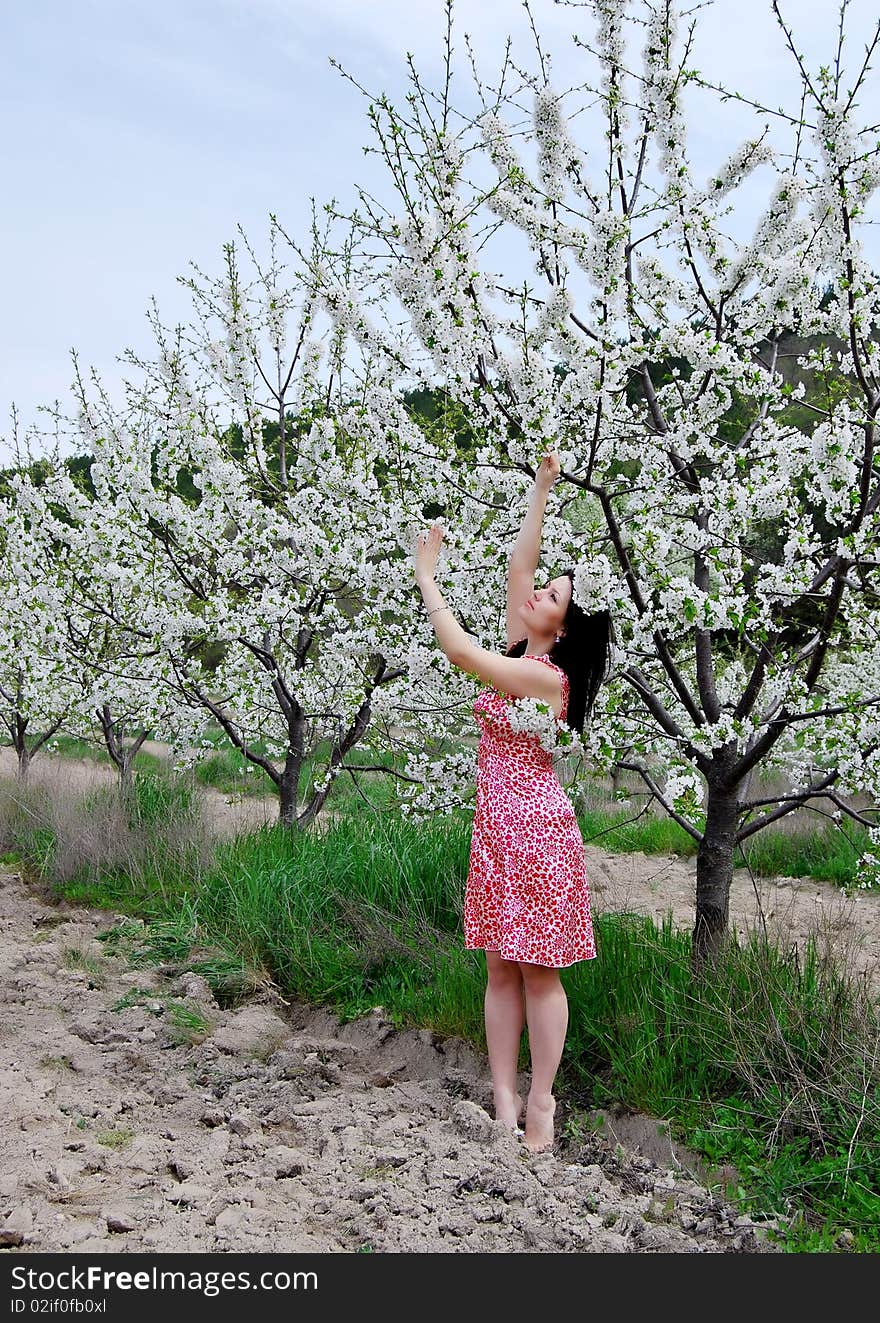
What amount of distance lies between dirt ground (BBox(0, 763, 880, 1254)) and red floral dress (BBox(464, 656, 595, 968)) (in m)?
0.61

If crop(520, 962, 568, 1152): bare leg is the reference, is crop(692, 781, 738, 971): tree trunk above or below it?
above

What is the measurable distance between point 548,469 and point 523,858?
4.29 feet

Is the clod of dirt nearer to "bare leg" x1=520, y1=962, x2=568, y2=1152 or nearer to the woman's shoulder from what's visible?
"bare leg" x1=520, y1=962, x2=568, y2=1152

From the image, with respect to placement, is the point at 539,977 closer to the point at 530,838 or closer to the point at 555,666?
the point at 530,838

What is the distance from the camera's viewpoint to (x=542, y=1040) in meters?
3.48

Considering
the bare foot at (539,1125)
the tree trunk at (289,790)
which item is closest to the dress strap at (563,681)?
the bare foot at (539,1125)

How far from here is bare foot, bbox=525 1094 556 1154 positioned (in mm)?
3373

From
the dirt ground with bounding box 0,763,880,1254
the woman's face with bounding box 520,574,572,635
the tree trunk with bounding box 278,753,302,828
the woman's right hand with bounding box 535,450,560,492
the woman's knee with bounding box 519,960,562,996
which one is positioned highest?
the woman's right hand with bounding box 535,450,560,492

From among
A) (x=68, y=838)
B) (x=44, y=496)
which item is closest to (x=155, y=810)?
(x=68, y=838)

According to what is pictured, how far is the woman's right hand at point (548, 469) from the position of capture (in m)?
3.39

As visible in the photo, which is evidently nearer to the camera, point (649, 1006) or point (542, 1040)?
point (542, 1040)

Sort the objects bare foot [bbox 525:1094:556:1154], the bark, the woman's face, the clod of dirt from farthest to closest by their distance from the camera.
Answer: the bark, the woman's face, bare foot [bbox 525:1094:556:1154], the clod of dirt

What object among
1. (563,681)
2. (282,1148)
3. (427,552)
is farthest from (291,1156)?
(427,552)

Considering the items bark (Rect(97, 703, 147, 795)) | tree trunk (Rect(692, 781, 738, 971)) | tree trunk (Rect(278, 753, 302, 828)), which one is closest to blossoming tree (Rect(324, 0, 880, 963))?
tree trunk (Rect(692, 781, 738, 971))
